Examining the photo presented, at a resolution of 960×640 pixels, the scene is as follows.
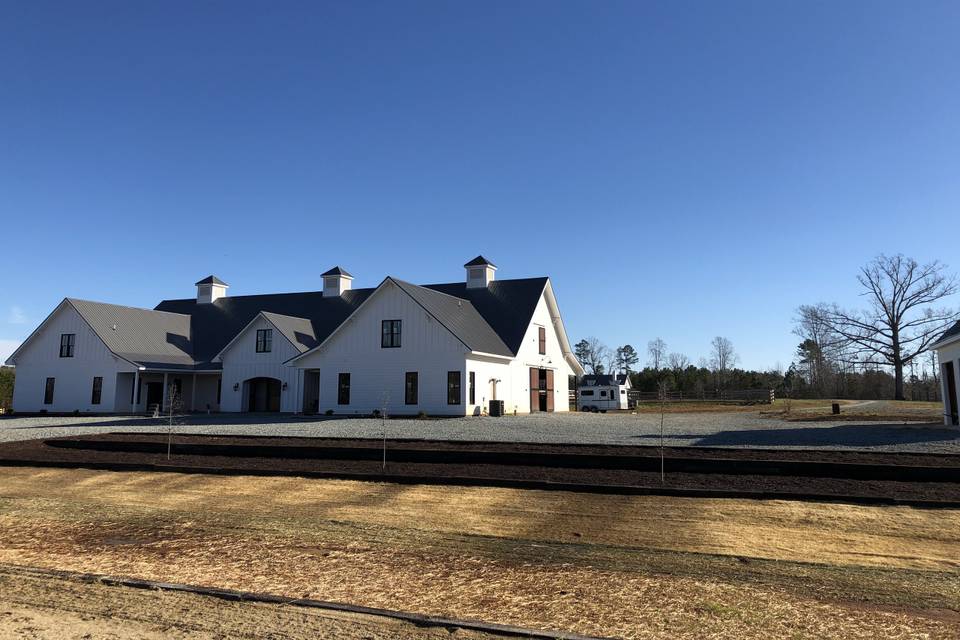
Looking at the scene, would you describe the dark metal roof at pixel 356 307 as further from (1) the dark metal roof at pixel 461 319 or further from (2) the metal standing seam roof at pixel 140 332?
(2) the metal standing seam roof at pixel 140 332

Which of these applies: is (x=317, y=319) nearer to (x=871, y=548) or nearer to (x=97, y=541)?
(x=97, y=541)

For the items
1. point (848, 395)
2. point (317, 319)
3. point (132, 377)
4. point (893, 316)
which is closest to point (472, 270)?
point (317, 319)

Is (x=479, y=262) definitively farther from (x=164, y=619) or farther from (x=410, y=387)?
Result: (x=164, y=619)

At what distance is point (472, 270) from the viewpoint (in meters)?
39.7

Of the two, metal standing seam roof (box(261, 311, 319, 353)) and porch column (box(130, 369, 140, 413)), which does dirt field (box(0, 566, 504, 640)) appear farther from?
porch column (box(130, 369, 140, 413))

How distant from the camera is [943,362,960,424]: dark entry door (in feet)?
75.2

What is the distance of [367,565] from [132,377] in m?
33.2

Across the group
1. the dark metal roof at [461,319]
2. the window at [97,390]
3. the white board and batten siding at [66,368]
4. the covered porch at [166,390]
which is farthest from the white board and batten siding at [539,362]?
the window at [97,390]

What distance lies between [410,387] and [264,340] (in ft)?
31.2

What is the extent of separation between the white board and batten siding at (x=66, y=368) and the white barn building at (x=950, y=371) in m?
36.4

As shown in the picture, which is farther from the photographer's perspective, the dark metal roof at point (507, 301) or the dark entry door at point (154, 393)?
the dark entry door at point (154, 393)

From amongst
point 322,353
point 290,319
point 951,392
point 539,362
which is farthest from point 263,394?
point 951,392

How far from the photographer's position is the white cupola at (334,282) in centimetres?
4131

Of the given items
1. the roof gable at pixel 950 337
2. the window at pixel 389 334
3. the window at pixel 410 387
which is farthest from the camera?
the window at pixel 389 334
